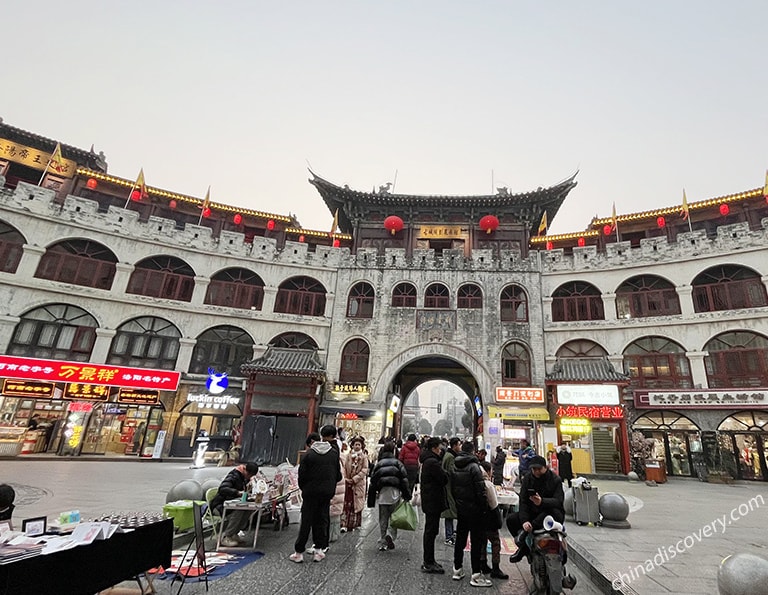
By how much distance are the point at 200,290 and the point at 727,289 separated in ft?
90.5

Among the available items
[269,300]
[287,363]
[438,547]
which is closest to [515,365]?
[287,363]

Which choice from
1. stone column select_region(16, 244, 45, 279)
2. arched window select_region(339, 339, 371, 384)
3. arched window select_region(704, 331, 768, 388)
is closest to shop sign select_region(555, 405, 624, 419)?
arched window select_region(704, 331, 768, 388)

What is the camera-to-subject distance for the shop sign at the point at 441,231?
24.5m

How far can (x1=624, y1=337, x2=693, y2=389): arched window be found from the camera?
61.9 feet

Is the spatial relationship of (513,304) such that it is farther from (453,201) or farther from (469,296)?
(453,201)

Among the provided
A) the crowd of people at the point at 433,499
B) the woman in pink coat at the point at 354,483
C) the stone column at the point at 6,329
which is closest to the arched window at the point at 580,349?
the crowd of people at the point at 433,499

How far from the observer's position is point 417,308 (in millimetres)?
21969

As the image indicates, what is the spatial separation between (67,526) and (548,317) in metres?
21.6

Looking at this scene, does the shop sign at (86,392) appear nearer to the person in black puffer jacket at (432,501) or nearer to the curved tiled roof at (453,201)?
the curved tiled roof at (453,201)

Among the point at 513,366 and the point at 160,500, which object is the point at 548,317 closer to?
the point at 513,366

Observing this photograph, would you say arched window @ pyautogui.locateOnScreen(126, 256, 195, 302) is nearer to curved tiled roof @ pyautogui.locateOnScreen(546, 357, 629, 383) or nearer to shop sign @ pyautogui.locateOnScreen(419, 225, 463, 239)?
shop sign @ pyautogui.locateOnScreen(419, 225, 463, 239)

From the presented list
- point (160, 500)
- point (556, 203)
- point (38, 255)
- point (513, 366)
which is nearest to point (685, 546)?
point (160, 500)

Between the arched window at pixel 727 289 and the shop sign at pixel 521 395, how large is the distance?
9.17m

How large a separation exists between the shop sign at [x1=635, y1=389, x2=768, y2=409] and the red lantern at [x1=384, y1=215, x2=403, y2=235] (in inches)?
626
